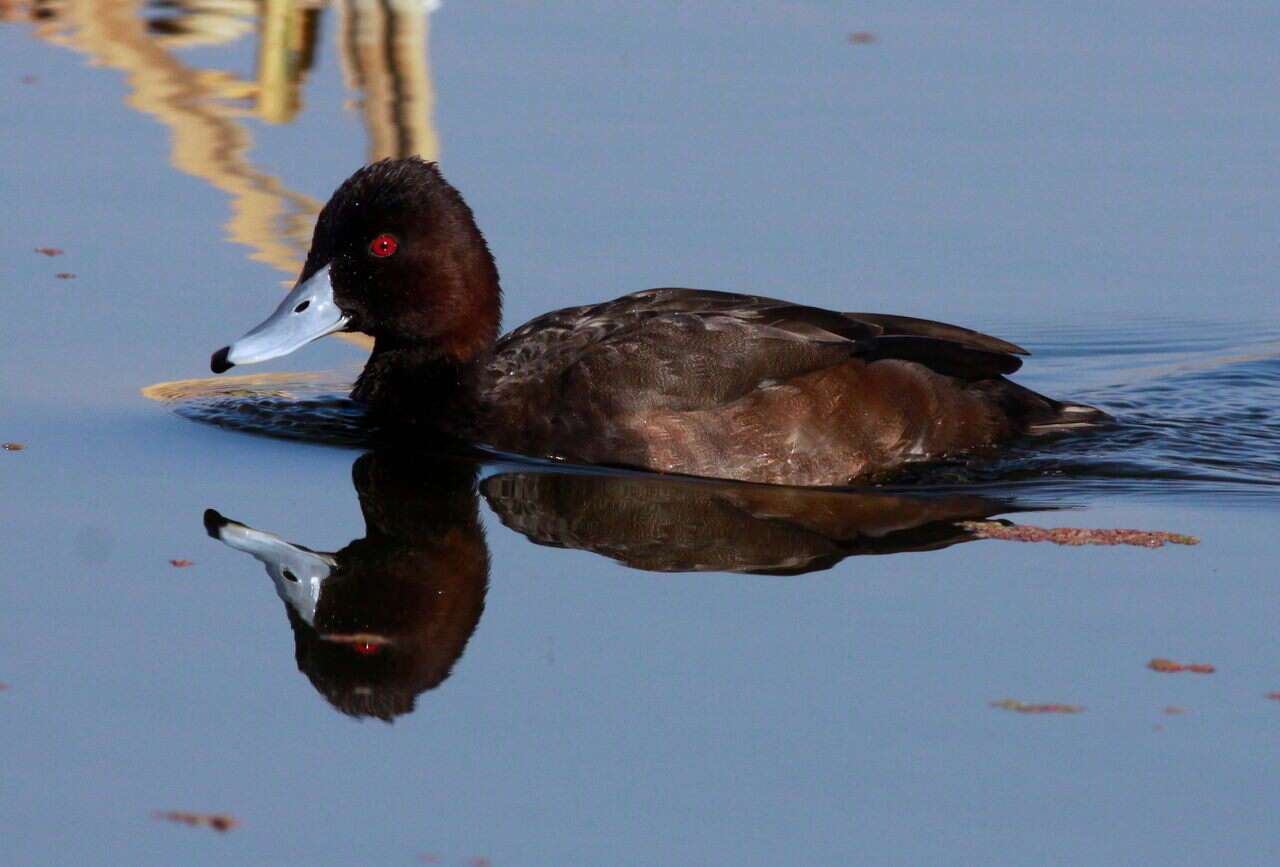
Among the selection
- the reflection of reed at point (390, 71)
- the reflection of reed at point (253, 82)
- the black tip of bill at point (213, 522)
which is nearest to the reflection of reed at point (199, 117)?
the reflection of reed at point (253, 82)

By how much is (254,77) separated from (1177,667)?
8983mm

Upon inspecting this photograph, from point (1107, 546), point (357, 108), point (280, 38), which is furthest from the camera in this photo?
point (280, 38)

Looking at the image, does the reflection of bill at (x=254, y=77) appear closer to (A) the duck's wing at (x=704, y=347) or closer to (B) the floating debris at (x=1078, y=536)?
(A) the duck's wing at (x=704, y=347)

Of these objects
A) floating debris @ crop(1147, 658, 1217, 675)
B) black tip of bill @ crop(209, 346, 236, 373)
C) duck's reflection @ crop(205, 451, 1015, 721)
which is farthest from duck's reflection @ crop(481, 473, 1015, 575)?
floating debris @ crop(1147, 658, 1217, 675)

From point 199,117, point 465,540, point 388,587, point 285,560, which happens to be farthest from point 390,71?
point 388,587

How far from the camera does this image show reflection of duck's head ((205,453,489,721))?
634 centimetres

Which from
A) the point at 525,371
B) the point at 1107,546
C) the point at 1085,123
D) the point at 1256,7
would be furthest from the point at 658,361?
the point at 1256,7

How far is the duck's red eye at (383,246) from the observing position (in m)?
8.75

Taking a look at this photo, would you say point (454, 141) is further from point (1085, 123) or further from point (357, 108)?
point (1085, 123)

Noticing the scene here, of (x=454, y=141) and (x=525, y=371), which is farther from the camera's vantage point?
(x=454, y=141)

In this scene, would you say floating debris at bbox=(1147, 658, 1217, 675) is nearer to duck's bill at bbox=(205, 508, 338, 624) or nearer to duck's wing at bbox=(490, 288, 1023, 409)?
duck's wing at bbox=(490, 288, 1023, 409)

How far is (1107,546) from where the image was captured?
25.1 feet

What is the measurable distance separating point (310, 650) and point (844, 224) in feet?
17.7

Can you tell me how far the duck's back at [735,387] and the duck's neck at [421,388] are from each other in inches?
5.2
